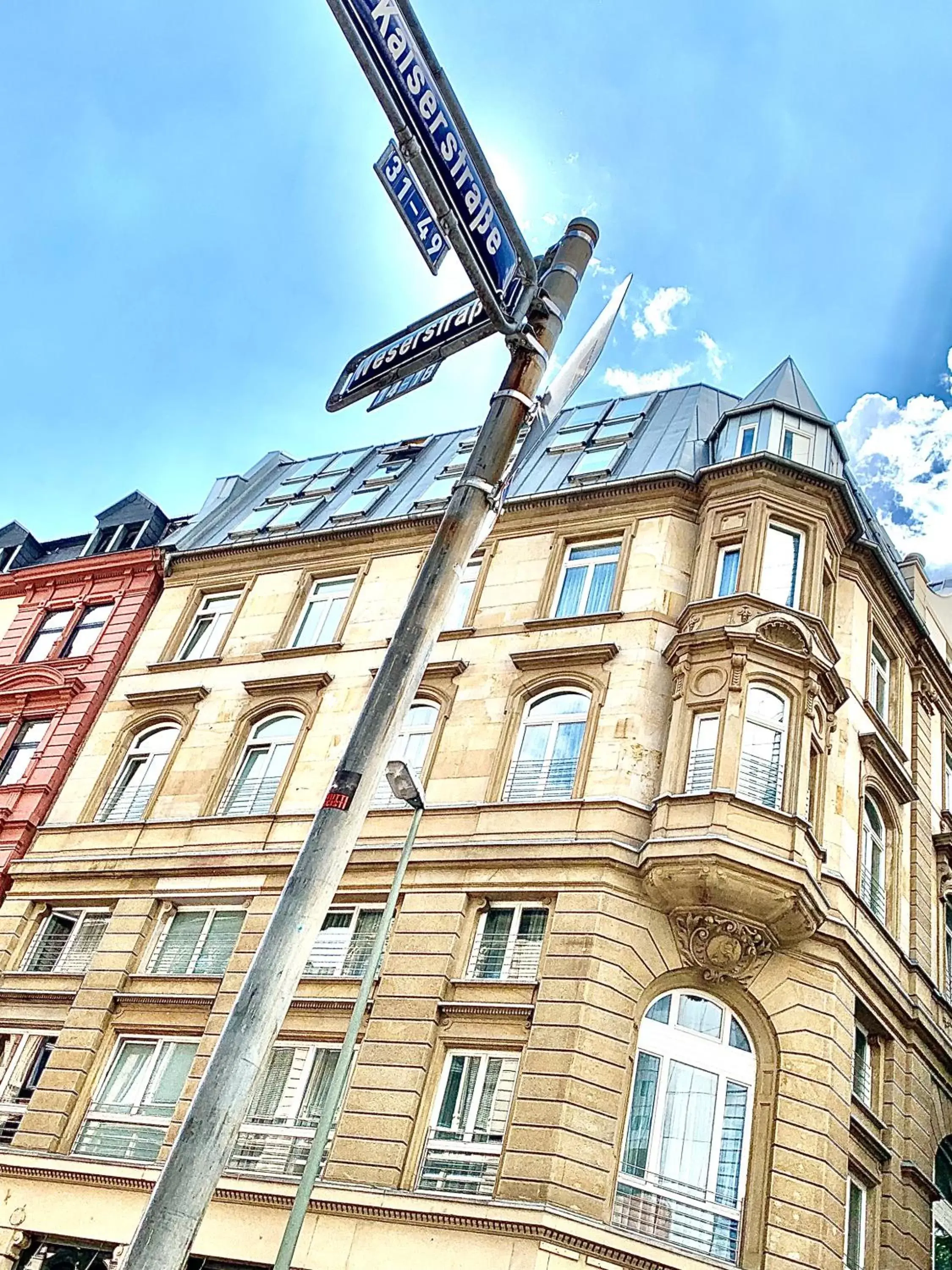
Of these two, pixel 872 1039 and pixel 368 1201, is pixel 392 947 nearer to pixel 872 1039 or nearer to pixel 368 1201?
pixel 368 1201

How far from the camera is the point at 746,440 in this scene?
25.6 m

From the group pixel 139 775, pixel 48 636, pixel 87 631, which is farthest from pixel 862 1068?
pixel 48 636

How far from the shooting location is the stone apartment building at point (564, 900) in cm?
1780

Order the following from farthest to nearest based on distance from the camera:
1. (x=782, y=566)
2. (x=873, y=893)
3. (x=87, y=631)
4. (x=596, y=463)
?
(x=87, y=631)
(x=596, y=463)
(x=782, y=566)
(x=873, y=893)

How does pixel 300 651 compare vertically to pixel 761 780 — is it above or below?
above

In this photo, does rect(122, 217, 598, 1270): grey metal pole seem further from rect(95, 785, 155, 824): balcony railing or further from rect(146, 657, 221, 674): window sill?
rect(146, 657, 221, 674): window sill

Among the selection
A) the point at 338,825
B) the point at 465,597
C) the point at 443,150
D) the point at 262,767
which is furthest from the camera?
the point at 465,597

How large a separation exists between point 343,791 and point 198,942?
18152 mm

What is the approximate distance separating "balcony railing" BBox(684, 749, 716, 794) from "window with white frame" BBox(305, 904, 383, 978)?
20.8 ft

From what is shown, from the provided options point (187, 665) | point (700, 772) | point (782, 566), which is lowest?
point (700, 772)

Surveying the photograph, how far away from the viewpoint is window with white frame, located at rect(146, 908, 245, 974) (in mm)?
22953

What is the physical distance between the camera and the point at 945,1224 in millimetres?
21719

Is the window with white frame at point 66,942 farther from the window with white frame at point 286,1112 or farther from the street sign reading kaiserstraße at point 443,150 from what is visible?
the street sign reading kaiserstraße at point 443,150

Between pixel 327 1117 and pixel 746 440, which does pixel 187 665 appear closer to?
pixel 746 440
